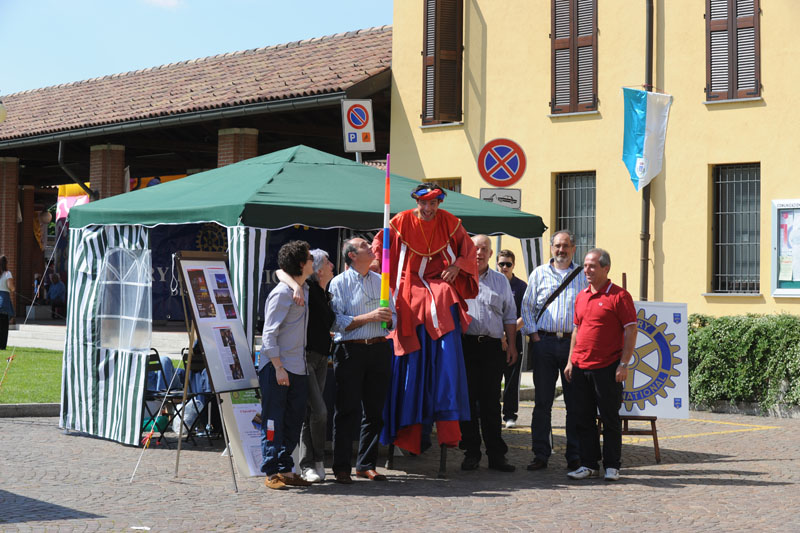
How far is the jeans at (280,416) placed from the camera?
815cm

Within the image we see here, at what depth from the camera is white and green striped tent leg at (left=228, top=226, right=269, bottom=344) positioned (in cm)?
966

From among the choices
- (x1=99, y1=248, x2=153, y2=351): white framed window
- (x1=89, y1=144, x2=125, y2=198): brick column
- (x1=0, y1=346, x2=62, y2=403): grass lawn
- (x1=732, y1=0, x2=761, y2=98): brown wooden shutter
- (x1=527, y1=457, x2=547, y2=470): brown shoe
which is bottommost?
(x1=527, y1=457, x2=547, y2=470): brown shoe

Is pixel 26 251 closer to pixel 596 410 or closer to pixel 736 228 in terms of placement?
pixel 736 228

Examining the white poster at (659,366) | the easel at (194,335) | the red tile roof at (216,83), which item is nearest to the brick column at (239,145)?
the red tile roof at (216,83)

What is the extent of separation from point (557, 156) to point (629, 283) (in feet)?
8.44

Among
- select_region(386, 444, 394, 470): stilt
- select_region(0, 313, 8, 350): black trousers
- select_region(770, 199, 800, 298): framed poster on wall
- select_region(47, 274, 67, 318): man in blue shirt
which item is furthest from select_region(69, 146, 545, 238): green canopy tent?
select_region(47, 274, 67, 318): man in blue shirt

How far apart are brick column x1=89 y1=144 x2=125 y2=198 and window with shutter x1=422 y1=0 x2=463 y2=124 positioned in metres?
8.92

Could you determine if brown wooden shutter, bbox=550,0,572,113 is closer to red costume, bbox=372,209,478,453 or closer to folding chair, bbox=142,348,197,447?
folding chair, bbox=142,348,197,447

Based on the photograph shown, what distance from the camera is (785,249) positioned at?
57.0 ft

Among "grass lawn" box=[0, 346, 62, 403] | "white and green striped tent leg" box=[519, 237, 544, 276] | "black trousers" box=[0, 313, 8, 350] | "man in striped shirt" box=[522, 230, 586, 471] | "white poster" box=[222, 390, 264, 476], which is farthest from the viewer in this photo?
"black trousers" box=[0, 313, 8, 350]

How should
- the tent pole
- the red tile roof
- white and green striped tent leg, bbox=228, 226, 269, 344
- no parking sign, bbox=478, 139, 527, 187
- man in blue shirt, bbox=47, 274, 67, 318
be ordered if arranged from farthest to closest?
man in blue shirt, bbox=47, 274, 67, 318 < the red tile roof < the tent pole < no parking sign, bbox=478, 139, 527, 187 < white and green striped tent leg, bbox=228, 226, 269, 344

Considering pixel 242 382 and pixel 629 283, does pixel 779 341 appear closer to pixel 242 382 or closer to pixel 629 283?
pixel 629 283

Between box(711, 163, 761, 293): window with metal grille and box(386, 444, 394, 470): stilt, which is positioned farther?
box(711, 163, 761, 293): window with metal grille

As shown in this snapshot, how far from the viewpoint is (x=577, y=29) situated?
19.7 m
